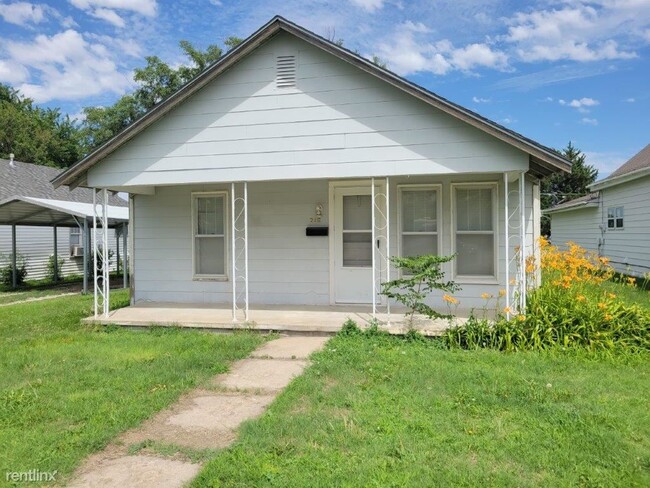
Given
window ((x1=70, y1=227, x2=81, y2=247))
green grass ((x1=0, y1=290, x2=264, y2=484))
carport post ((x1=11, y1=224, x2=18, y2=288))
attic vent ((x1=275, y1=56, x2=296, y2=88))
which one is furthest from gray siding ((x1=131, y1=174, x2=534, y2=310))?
window ((x1=70, y1=227, x2=81, y2=247))

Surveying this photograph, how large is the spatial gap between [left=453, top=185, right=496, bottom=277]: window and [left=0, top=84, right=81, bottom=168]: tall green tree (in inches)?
1282

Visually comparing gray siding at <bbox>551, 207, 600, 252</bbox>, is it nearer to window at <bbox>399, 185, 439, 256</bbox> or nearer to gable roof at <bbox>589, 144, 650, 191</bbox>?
gable roof at <bbox>589, 144, 650, 191</bbox>

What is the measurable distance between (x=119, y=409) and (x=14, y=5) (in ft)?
83.1

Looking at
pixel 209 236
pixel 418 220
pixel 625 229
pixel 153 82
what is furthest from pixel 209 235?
pixel 153 82

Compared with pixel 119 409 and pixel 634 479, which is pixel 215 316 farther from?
pixel 634 479

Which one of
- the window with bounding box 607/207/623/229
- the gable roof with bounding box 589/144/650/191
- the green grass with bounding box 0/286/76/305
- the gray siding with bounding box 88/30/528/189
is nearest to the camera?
the gray siding with bounding box 88/30/528/189

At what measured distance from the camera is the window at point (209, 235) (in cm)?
909

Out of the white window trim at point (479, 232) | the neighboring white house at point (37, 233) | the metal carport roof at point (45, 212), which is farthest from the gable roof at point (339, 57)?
the neighboring white house at point (37, 233)

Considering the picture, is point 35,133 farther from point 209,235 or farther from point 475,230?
point 475,230

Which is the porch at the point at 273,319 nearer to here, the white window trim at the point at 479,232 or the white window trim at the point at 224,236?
the white window trim at the point at 224,236

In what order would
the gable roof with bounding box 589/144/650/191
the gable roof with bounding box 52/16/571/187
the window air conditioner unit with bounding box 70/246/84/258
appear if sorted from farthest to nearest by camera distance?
1. the window air conditioner unit with bounding box 70/246/84/258
2. the gable roof with bounding box 589/144/650/191
3. the gable roof with bounding box 52/16/571/187

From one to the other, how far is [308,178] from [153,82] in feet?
90.0

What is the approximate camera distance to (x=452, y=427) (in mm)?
3719

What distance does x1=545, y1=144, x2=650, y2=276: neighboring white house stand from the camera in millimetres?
14047
